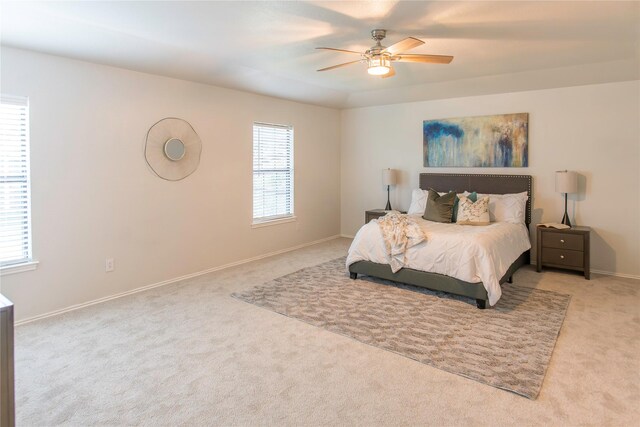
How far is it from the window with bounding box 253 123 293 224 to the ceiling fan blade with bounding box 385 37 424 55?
2.85 metres

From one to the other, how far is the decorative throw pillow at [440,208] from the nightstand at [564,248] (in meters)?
1.08

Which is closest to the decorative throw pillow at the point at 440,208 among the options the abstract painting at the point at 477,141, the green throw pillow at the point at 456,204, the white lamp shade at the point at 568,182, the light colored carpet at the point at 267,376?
the green throw pillow at the point at 456,204

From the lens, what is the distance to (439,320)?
3449 millimetres

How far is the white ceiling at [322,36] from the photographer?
2.83 metres

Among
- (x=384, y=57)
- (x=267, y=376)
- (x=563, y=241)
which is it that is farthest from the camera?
(x=563, y=241)

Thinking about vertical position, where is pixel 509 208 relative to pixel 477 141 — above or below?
below

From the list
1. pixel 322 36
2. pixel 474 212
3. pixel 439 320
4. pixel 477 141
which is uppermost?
pixel 322 36

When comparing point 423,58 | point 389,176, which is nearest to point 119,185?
point 423,58

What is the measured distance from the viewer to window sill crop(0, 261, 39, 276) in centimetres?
333

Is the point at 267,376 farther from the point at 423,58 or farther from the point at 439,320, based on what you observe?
the point at 423,58

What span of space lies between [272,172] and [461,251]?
124 inches

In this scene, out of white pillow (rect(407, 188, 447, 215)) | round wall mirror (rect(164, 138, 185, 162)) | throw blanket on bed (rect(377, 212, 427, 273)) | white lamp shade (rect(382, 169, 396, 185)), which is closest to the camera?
throw blanket on bed (rect(377, 212, 427, 273))

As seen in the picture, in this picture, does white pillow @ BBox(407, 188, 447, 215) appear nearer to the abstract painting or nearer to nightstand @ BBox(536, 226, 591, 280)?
the abstract painting

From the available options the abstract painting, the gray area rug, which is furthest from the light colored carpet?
the abstract painting
